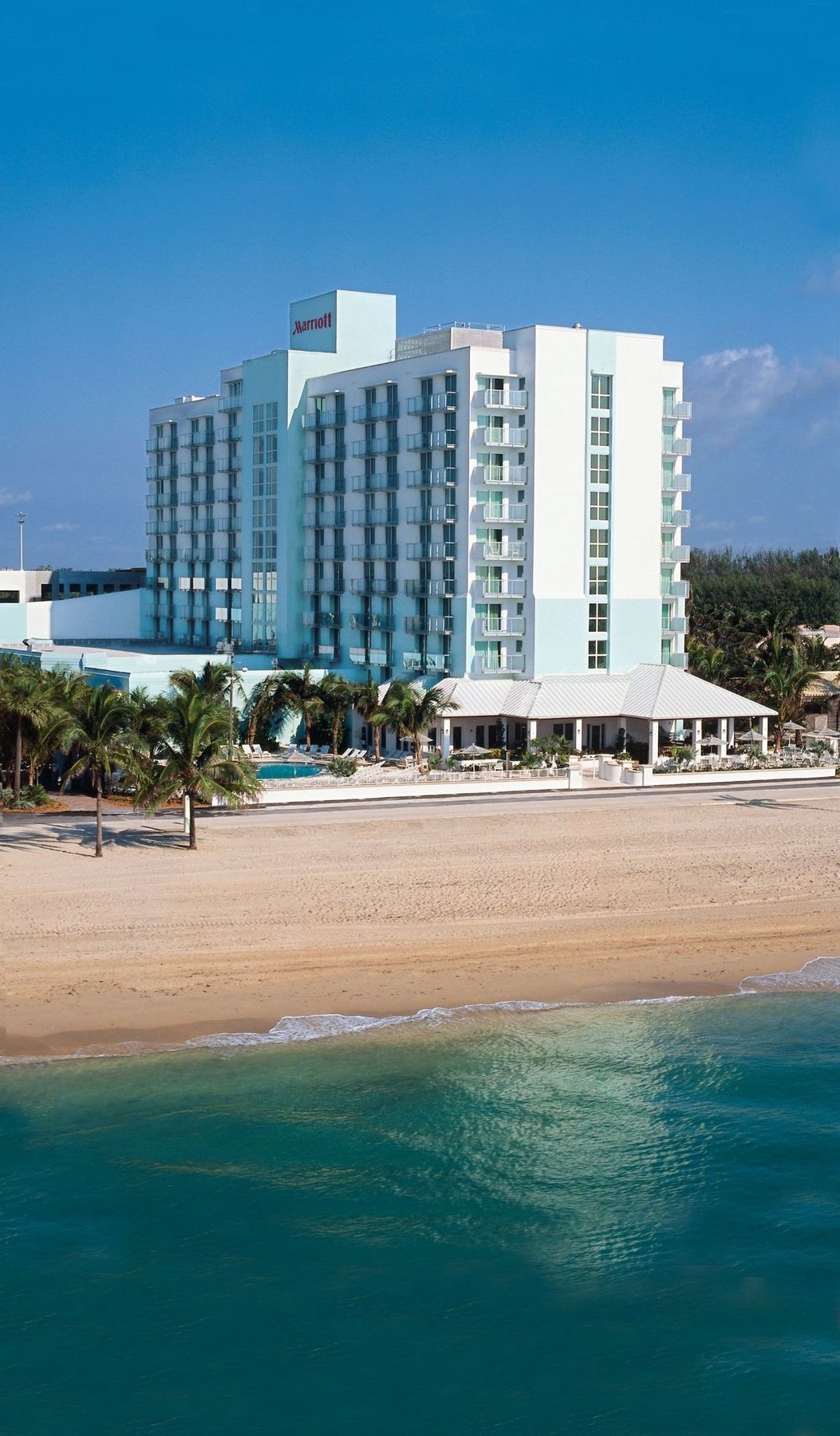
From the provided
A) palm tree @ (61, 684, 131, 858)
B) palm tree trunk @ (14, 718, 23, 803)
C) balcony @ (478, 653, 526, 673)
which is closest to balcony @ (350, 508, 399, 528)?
balcony @ (478, 653, 526, 673)

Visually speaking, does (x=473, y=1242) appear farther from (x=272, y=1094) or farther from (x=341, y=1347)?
(x=272, y=1094)

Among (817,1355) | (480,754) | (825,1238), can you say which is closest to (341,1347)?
(817,1355)

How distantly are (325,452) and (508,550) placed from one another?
1547 cm

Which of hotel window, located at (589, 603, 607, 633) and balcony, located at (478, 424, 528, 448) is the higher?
balcony, located at (478, 424, 528, 448)

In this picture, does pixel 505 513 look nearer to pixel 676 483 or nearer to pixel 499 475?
pixel 499 475

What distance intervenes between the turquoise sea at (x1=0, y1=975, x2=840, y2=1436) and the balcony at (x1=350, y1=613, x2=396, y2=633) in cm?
4636

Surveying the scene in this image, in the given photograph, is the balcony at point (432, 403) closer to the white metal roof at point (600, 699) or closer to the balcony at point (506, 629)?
the balcony at point (506, 629)

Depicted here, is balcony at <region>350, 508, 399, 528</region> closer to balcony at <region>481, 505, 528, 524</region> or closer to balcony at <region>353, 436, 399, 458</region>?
balcony at <region>353, 436, 399, 458</region>

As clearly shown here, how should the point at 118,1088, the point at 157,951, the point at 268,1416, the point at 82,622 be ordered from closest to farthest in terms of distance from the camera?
the point at 268,1416, the point at 118,1088, the point at 157,951, the point at 82,622

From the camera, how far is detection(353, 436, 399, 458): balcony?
77.8 m

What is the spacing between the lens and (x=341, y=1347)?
72.5 ft

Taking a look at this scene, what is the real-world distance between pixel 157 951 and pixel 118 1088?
703 centimetres

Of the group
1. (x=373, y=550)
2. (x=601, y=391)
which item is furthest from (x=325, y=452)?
(x=601, y=391)

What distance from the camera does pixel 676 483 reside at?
254 feet
